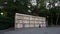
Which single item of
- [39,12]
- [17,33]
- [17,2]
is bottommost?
[17,33]

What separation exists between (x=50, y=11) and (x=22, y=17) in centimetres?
465

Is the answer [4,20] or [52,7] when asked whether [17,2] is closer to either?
[4,20]

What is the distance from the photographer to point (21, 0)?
52.3 feet

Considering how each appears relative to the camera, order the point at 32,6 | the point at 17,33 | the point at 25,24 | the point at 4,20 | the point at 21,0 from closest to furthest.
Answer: the point at 17,33 < the point at 4,20 < the point at 25,24 < the point at 21,0 < the point at 32,6

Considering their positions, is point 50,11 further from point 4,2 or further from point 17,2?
point 4,2

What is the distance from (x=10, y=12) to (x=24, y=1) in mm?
1859

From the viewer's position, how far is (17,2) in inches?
631

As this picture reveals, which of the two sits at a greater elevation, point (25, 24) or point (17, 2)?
point (17, 2)

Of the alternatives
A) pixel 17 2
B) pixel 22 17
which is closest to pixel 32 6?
pixel 17 2

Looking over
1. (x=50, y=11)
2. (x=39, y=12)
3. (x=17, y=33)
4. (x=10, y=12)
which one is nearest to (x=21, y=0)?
(x=10, y=12)

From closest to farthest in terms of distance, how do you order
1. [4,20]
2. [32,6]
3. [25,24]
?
[4,20] → [25,24] → [32,6]

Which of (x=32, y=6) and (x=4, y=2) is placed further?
(x=32, y=6)

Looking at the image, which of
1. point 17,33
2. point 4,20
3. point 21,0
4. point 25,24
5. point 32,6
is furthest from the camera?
point 32,6

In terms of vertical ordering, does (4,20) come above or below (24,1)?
below
